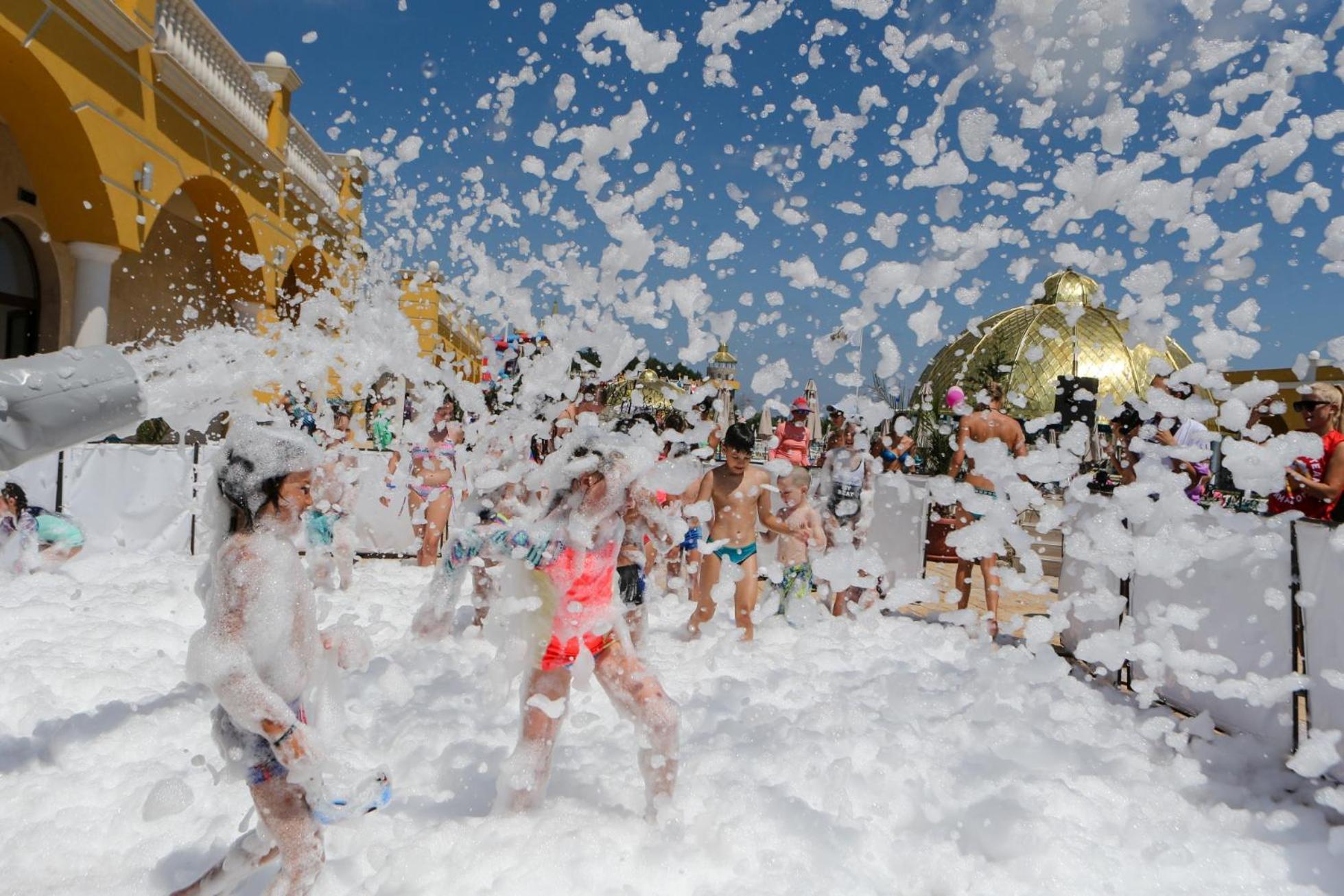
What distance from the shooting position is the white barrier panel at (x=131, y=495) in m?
8.30

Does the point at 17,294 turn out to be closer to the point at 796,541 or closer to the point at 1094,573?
the point at 796,541

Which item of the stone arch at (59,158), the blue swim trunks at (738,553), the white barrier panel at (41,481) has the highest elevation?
the stone arch at (59,158)

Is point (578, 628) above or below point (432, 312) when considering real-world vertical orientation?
below

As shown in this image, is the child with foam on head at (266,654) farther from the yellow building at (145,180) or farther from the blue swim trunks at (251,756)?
the yellow building at (145,180)

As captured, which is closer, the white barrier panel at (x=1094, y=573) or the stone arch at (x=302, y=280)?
the white barrier panel at (x=1094, y=573)

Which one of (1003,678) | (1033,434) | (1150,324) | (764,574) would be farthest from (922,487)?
(1033,434)

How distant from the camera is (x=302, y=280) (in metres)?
16.4

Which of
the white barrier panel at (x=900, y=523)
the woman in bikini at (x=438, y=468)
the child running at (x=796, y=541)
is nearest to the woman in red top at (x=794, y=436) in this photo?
the white barrier panel at (x=900, y=523)

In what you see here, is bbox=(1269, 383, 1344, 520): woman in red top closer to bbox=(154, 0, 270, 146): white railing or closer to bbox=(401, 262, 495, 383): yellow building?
bbox=(154, 0, 270, 146): white railing

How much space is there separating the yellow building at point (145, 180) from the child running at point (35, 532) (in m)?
3.41

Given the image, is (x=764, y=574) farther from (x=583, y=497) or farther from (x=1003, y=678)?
(x=583, y=497)

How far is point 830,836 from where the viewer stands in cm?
343

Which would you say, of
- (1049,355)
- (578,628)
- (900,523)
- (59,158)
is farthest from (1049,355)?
(578,628)

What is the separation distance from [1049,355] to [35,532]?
23408 mm
